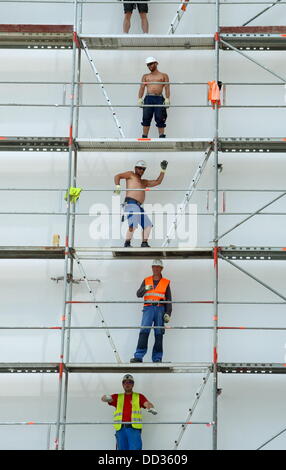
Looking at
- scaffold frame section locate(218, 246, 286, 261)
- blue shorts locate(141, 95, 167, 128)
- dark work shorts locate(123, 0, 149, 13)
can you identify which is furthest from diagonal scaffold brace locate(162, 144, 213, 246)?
dark work shorts locate(123, 0, 149, 13)

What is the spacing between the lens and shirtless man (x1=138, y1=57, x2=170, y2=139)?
73.5 ft

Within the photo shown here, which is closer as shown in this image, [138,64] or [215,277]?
[215,277]

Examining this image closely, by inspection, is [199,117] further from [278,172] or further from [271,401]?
[271,401]

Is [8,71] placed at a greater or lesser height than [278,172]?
greater

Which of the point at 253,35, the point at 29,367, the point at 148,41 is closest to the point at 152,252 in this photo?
the point at 29,367

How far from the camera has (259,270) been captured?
22.2 m

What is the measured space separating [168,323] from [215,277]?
1.13m

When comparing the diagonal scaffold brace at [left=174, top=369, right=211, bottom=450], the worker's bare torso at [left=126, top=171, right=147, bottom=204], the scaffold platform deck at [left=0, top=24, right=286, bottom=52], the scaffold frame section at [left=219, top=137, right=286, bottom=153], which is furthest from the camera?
the scaffold platform deck at [left=0, top=24, right=286, bottom=52]

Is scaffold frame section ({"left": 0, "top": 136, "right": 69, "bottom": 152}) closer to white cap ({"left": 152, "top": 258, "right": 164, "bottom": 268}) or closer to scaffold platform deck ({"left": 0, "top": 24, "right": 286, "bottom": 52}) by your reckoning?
scaffold platform deck ({"left": 0, "top": 24, "right": 286, "bottom": 52})

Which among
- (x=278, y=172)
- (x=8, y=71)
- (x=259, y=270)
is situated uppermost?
(x=8, y=71)

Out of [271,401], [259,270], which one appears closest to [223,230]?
[259,270]

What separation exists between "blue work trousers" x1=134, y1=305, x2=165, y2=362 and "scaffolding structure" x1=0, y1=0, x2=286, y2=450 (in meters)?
0.22

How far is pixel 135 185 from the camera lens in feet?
72.5

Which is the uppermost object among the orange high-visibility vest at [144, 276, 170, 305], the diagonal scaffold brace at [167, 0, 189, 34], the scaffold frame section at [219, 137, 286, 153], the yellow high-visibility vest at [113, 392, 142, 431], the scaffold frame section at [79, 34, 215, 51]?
the diagonal scaffold brace at [167, 0, 189, 34]
